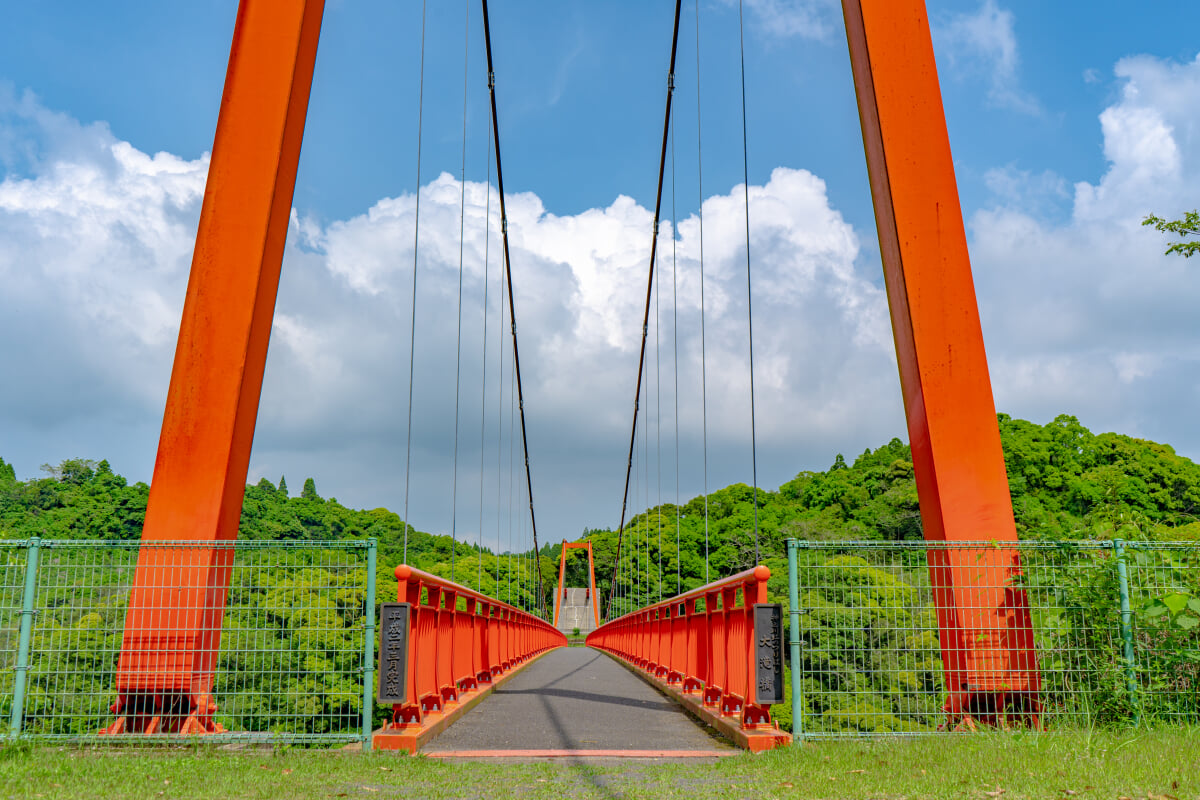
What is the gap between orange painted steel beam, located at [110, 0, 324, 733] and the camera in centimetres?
576

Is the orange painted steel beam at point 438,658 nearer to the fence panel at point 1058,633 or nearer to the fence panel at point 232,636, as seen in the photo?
the fence panel at point 232,636

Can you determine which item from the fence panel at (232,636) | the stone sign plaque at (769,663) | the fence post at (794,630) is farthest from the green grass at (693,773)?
the fence panel at (232,636)

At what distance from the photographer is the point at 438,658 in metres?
6.37

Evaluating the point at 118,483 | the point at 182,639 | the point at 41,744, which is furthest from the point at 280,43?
the point at 118,483

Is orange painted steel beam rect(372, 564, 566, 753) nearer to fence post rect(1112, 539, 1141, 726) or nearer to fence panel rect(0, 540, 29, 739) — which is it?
fence panel rect(0, 540, 29, 739)

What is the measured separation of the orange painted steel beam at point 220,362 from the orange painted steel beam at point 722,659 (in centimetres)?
310

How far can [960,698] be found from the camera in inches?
219

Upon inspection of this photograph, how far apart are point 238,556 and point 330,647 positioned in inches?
41.3

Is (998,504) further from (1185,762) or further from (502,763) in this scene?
(502,763)

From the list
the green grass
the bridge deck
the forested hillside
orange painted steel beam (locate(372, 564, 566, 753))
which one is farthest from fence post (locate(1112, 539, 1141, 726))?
the forested hillside

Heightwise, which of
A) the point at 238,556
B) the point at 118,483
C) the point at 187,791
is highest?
the point at 118,483

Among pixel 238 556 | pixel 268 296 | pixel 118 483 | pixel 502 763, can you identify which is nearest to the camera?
pixel 502 763

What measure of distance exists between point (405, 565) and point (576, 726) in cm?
207

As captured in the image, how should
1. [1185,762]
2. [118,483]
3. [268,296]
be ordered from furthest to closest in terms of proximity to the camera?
[118,483]
[268,296]
[1185,762]
